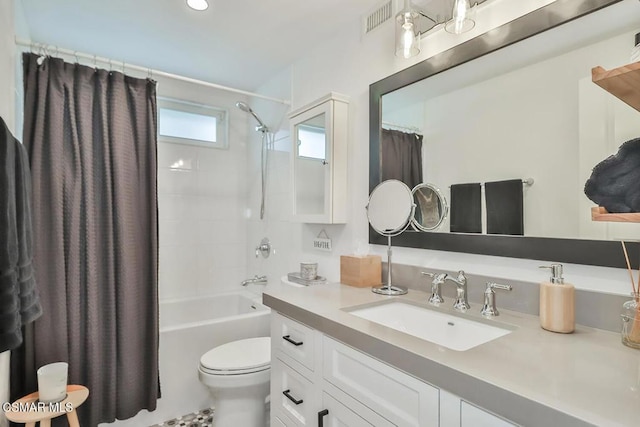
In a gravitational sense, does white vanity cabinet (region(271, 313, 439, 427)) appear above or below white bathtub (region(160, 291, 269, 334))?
above

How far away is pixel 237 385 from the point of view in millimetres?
1639

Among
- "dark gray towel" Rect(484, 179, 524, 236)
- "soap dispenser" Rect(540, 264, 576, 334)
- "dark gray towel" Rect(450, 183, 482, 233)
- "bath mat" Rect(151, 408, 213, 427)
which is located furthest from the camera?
"bath mat" Rect(151, 408, 213, 427)

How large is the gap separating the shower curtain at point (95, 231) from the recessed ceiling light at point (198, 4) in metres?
0.53

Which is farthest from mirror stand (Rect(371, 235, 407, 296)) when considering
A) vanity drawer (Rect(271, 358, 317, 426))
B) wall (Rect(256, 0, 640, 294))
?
vanity drawer (Rect(271, 358, 317, 426))

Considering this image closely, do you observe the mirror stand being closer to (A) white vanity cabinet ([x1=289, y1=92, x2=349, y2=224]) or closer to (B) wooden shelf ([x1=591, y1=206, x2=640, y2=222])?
(A) white vanity cabinet ([x1=289, y1=92, x2=349, y2=224])

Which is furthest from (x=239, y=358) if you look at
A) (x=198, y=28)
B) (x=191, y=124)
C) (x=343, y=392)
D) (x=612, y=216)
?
(x=191, y=124)

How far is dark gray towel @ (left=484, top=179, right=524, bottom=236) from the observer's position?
1147 millimetres

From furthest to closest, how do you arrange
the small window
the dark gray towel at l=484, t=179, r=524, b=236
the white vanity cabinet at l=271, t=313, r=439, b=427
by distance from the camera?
A: the small window, the dark gray towel at l=484, t=179, r=524, b=236, the white vanity cabinet at l=271, t=313, r=439, b=427

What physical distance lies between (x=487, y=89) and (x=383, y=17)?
71cm

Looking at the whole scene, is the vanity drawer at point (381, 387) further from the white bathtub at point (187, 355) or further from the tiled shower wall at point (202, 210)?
the tiled shower wall at point (202, 210)

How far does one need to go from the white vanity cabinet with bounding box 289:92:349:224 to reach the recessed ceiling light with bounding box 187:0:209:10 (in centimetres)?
72

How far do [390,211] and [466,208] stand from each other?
316mm

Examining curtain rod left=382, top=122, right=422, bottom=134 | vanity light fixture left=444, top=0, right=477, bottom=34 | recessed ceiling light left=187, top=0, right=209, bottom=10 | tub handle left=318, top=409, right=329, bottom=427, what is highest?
recessed ceiling light left=187, top=0, right=209, bottom=10

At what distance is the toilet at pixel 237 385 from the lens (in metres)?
1.63
